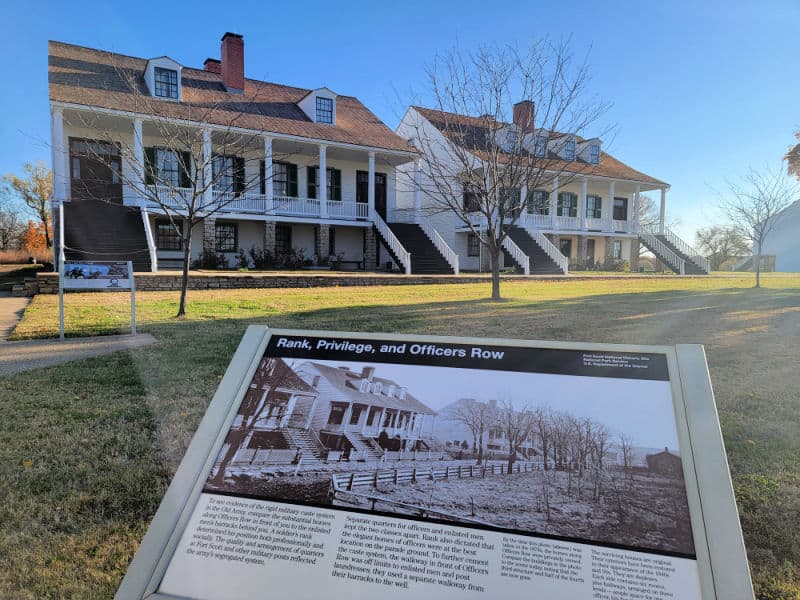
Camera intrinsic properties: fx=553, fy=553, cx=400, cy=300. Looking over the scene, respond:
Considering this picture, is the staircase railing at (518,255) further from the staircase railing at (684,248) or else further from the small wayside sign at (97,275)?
the small wayside sign at (97,275)

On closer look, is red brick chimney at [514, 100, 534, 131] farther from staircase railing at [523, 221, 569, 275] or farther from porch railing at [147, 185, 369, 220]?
staircase railing at [523, 221, 569, 275]

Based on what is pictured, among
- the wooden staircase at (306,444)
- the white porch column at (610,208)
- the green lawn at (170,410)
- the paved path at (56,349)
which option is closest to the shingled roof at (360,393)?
the wooden staircase at (306,444)

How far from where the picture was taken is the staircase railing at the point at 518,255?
22672 millimetres

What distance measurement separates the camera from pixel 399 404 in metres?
2.18

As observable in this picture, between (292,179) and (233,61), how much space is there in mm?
5418

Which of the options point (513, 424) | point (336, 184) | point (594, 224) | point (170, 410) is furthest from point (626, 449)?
point (594, 224)

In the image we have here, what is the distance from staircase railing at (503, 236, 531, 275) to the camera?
22672mm

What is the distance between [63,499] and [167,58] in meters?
21.1

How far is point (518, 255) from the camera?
77.1ft

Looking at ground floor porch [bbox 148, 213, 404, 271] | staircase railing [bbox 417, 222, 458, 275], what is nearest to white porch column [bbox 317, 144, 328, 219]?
ground floor porch [bbox 148, 213, 404, 271]

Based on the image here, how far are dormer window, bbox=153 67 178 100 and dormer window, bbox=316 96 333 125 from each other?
18.8 ft

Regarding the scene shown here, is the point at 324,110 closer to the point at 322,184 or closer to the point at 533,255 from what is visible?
the point at 322,184

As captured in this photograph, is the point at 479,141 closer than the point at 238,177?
Yes

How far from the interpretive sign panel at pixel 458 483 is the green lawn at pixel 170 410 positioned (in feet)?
Result: 2.99
